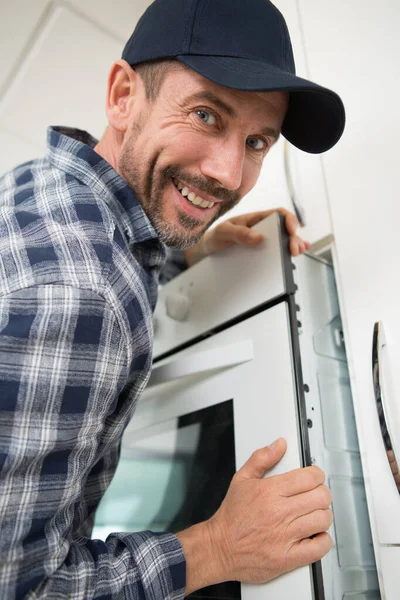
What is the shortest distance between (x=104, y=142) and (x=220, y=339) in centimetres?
41

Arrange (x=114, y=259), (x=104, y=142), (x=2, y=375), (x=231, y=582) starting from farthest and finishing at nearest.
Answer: (x=104, y=142) → (x=231, y=582) → (x=114, y=259) → (x=2, y=375)

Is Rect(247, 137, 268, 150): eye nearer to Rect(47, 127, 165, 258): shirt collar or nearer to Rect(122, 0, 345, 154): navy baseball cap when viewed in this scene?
Rect(122, 0, 345, 154): navy baseball cap


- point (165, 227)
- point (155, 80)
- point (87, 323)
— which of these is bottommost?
point (87, 323)

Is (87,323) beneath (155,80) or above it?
beneath

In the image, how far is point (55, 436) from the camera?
0.50 metres

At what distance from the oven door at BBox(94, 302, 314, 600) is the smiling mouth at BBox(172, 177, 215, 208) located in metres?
0.20

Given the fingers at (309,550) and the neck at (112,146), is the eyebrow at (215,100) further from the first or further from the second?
the fingers at (309,550)

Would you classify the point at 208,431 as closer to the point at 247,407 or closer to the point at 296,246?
the point at 247,407

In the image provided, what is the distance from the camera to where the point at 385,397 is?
2.12 ft

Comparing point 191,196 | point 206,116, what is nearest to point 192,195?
point 191,196

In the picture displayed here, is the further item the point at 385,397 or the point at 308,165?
the point at 308,165

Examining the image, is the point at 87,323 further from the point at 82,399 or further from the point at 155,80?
the point at 155,80

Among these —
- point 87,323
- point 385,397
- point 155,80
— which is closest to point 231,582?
point 385,397

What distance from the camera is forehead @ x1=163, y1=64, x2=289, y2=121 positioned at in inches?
27.3
